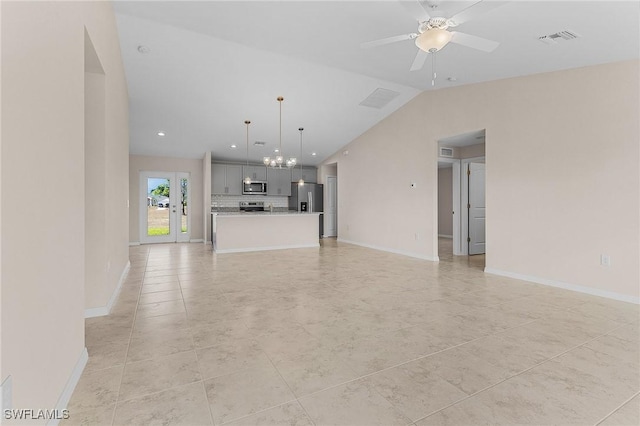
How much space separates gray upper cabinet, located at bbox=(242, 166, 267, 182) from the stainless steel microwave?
6.4 inches

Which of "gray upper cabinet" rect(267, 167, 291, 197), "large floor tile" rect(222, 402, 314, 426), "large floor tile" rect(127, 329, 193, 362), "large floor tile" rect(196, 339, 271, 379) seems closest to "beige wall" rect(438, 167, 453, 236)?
"gray upper cabinet" rect(267, 167, 291, 197)

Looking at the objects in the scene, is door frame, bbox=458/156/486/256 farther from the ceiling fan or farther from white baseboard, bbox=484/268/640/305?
the ceiling fan

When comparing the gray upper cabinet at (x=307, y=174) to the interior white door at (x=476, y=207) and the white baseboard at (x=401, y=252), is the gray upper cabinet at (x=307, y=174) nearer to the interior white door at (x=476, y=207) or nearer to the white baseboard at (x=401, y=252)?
the white baseboard at (x=401, y=252)

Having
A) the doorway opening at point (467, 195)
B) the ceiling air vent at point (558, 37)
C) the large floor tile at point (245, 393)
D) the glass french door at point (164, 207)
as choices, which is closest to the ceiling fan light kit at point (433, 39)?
the ceiling air vent at point (558, 37)

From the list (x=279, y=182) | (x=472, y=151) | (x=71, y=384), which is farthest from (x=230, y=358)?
(x=279, y=182)

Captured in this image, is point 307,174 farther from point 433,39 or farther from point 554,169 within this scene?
point 433,39

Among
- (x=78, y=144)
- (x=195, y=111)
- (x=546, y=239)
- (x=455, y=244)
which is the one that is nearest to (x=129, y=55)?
(x=195, y=111)

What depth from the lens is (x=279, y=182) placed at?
9.69 meters

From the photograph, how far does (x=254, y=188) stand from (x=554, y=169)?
735 centimetres

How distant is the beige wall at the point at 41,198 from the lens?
3.59 ft

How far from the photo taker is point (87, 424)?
4.81ft

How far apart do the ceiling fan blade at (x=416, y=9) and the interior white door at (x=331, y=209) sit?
24.5 feet

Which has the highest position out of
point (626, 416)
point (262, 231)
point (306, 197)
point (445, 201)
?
point (306, 197)

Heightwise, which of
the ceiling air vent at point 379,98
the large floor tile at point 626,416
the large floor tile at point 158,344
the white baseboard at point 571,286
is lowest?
the large floor tile at point 626,416
